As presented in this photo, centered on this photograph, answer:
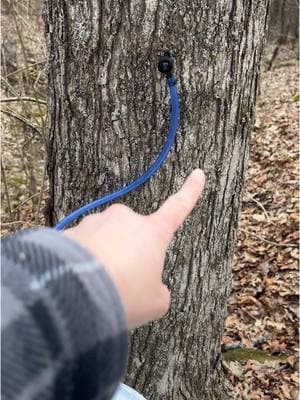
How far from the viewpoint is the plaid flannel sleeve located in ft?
2.48

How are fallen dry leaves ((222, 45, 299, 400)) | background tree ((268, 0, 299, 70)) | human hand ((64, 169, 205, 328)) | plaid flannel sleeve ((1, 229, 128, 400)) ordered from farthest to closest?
background tree ((268, 0, 299, 70)), fallen dry leaves ((222, 45, 299, 400)), human hand ((64, 169, 205, 328)), plaid flannel sleeve ((1, 229, 128, 400))

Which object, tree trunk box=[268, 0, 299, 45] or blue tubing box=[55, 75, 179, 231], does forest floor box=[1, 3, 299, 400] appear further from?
tree trunk box=[268, 0, 299, 45]

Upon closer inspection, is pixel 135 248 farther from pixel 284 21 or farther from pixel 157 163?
pixel 284 21

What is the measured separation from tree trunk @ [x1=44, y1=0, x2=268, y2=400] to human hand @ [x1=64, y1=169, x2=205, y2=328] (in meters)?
0.58

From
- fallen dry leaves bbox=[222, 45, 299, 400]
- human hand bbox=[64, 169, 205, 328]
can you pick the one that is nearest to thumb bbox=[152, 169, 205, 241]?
human hand bbox=[64, 169, 205, 328]

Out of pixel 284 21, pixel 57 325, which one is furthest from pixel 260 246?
pixel 284 21

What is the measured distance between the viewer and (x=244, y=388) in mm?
2818

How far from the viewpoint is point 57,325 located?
764mm

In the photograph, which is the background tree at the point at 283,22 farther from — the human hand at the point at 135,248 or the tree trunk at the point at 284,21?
the human hand at the point at 135,248

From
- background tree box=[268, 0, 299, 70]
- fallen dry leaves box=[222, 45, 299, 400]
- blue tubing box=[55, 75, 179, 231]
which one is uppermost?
blue tubing box=[55, 75, 179, 231]

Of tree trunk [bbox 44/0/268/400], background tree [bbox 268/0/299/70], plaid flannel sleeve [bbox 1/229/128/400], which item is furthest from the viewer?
background tree [bbox 268/0/299/70]

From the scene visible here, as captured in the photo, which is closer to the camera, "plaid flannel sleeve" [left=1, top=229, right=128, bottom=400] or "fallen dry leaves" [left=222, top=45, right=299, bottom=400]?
"plaid flannel sleeve" [left=1, top=229, right=128, bottom=400]

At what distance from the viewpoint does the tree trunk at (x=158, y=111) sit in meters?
1.44

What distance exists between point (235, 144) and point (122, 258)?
0.94 m
